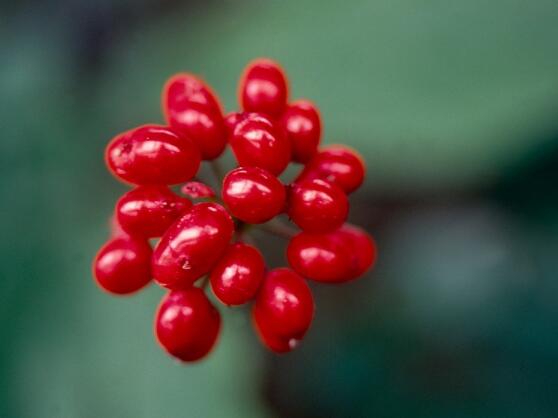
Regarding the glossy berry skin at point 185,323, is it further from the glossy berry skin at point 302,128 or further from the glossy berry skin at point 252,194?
the glossy berry skin at point 302,128

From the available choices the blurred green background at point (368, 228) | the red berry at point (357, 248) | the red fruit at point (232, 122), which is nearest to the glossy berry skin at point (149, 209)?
the red fruit at point (232, 122)

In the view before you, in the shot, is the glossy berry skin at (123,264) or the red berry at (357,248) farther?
the red berry at (357,248)

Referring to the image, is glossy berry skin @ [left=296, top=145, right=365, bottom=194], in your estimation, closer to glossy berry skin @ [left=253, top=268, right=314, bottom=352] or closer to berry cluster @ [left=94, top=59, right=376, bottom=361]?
berry cluster @ [left=94, top=59, right=376, bottom=361]

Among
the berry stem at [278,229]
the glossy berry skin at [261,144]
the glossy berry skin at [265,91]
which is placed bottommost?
the berry stem at [278,229]

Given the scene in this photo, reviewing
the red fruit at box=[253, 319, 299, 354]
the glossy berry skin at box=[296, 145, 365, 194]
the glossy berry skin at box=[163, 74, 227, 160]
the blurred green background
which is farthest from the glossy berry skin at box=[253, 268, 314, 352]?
the blurred green background

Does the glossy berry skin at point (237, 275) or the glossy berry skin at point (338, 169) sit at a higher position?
the glossy berry skin at point (338, 169)

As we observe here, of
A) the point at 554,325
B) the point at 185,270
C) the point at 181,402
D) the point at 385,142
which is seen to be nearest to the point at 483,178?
the point at 385,142
